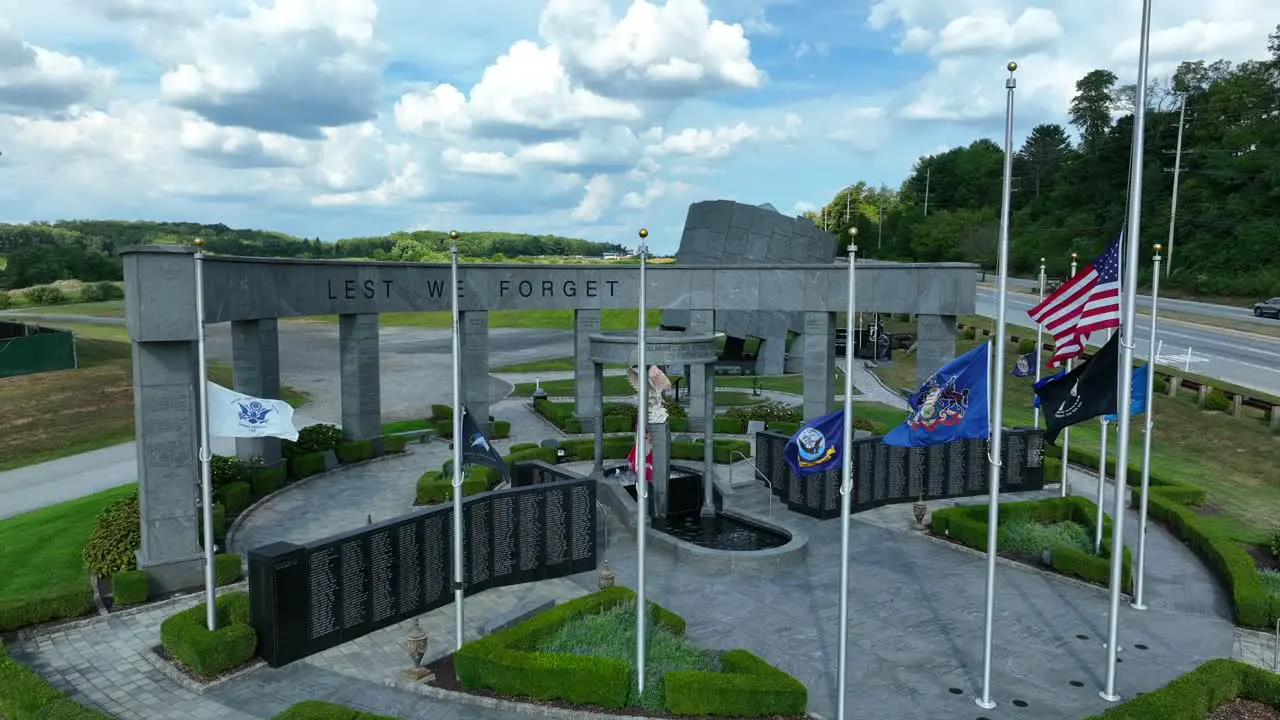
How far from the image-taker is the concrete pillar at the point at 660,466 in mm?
26016

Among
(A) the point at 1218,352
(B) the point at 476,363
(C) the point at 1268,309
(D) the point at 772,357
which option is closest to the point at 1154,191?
(C) the point at 1268,309

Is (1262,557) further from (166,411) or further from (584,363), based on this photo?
(166,411)

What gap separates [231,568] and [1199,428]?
129 ft

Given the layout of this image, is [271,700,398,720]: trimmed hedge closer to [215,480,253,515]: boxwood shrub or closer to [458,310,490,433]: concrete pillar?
[215,480,253,515]: boxwood shrub

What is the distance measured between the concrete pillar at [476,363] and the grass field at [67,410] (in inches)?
712

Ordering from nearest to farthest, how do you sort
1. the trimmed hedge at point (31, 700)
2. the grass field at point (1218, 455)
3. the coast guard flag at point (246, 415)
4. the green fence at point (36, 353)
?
the trimmed hedge at point (31, 700), the coast guard flag at point (246, 415), the grass field at point (1218, 455), the green fence at point (36, 353)

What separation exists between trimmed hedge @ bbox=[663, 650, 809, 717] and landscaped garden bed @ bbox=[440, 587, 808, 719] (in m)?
0.02

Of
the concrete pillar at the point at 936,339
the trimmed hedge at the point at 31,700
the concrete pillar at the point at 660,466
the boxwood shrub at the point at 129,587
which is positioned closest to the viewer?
the trimmed hedge at the point at 31,700

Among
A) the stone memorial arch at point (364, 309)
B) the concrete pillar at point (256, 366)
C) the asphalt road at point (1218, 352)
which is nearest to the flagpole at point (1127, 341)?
the stone memorial arch at point (364, 309)

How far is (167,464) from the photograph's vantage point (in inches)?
815

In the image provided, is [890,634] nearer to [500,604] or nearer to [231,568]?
[500,604]

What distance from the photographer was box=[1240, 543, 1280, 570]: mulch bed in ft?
73.1

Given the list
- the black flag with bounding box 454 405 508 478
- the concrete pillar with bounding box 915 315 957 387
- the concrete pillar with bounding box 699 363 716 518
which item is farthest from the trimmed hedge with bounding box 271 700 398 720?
the concrete pillar with bounding box 915 315 957 387

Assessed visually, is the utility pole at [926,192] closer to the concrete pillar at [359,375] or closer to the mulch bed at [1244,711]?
the concrete pillar at [359,375]
